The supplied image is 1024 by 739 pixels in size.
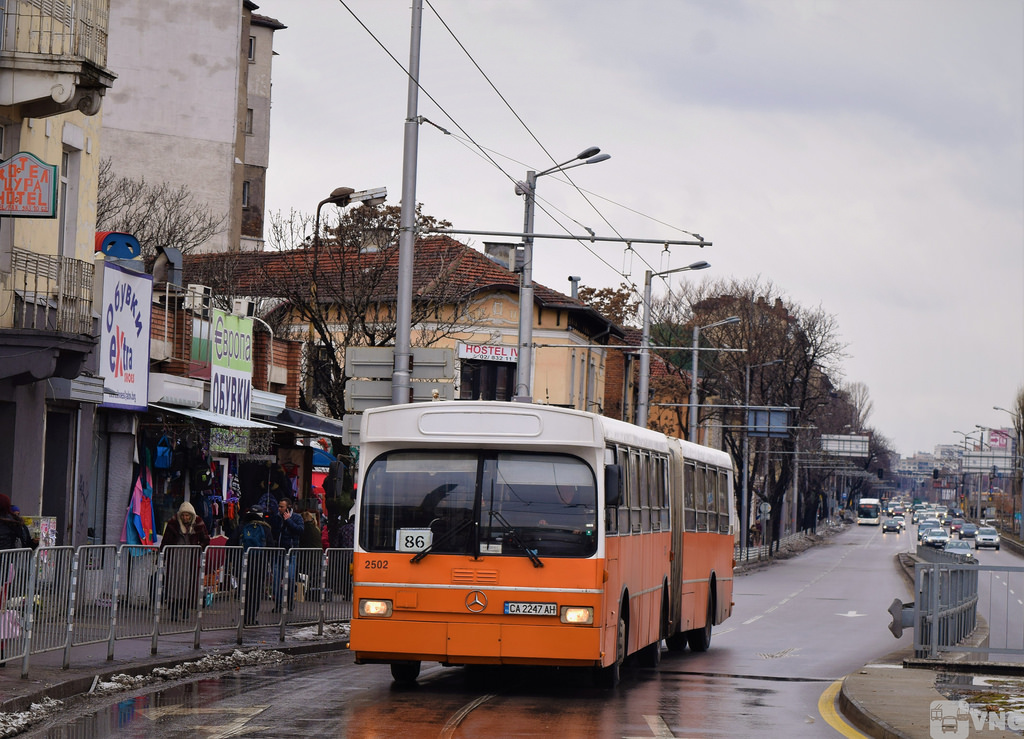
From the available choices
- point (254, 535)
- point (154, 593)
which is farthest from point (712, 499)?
point (154, 593)

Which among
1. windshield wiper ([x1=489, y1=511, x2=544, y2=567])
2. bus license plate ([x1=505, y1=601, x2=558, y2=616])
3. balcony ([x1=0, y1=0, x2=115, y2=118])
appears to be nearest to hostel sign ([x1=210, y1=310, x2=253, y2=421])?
balcony ([x1=0, y1=0, x2=115, y2=118])

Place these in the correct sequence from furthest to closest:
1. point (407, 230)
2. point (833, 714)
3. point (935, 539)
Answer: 1. point (935, 539)
2. point (407, 230)
3. point (833, 714)

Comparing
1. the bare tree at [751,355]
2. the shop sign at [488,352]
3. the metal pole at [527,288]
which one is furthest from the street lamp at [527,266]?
the bare tree at [751,355]

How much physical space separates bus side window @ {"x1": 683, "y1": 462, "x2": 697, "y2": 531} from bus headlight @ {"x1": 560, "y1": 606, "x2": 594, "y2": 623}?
6.59m

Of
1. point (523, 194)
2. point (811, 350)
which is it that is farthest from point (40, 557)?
point (811, 350)

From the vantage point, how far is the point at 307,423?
105 feet

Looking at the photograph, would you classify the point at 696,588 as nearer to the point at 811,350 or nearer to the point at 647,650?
the point at 647,650

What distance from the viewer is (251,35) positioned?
7731cm

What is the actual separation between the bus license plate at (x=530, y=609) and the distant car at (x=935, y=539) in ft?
269

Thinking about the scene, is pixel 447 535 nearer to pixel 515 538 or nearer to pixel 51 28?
pixel 515 538

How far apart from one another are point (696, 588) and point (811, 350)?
6046cm

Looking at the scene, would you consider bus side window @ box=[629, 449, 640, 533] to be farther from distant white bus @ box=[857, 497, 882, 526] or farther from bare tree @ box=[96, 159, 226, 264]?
distant white bus @ box=[857, 497, 882, 526]

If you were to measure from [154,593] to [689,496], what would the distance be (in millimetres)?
7719

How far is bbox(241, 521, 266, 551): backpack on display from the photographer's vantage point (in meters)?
22.0
